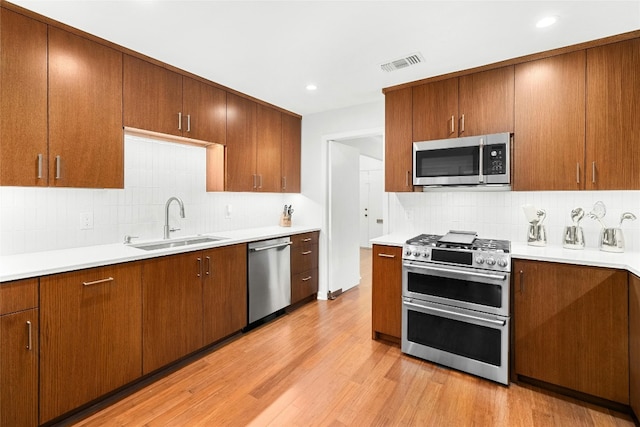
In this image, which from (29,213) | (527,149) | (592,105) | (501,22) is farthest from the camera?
(527,149)

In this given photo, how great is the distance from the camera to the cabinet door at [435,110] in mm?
2727

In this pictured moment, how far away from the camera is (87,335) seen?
1.84 metres

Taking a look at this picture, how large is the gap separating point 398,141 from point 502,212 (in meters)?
1.15

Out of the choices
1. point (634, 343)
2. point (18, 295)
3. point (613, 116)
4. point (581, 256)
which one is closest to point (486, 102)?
point (613, 116)

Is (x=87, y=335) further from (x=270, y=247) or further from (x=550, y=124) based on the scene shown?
(x=550, y=124)

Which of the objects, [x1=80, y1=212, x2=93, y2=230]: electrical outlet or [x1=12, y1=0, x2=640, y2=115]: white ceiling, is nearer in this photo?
[x1=12, y1=0, x2=640, y2=115]: white ceiling

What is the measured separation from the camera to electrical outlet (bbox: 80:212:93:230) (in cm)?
232

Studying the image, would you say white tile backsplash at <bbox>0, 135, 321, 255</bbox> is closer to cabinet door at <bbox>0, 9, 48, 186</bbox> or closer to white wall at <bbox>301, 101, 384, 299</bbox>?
cabinet door at <bbox>0, 9, 48, 186</bbox>

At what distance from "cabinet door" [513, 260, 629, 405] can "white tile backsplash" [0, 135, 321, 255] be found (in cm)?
283

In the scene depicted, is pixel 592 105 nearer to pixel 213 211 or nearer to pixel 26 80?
pixel 213 211

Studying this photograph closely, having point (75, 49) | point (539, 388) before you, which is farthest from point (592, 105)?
point (75, 49)

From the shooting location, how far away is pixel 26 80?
5.98 feet

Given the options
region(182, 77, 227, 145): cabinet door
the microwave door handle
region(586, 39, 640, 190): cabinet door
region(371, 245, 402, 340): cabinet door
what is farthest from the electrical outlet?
region(586, 39, 640, 190): cabinet door

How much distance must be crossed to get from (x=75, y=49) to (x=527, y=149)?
132 inches
